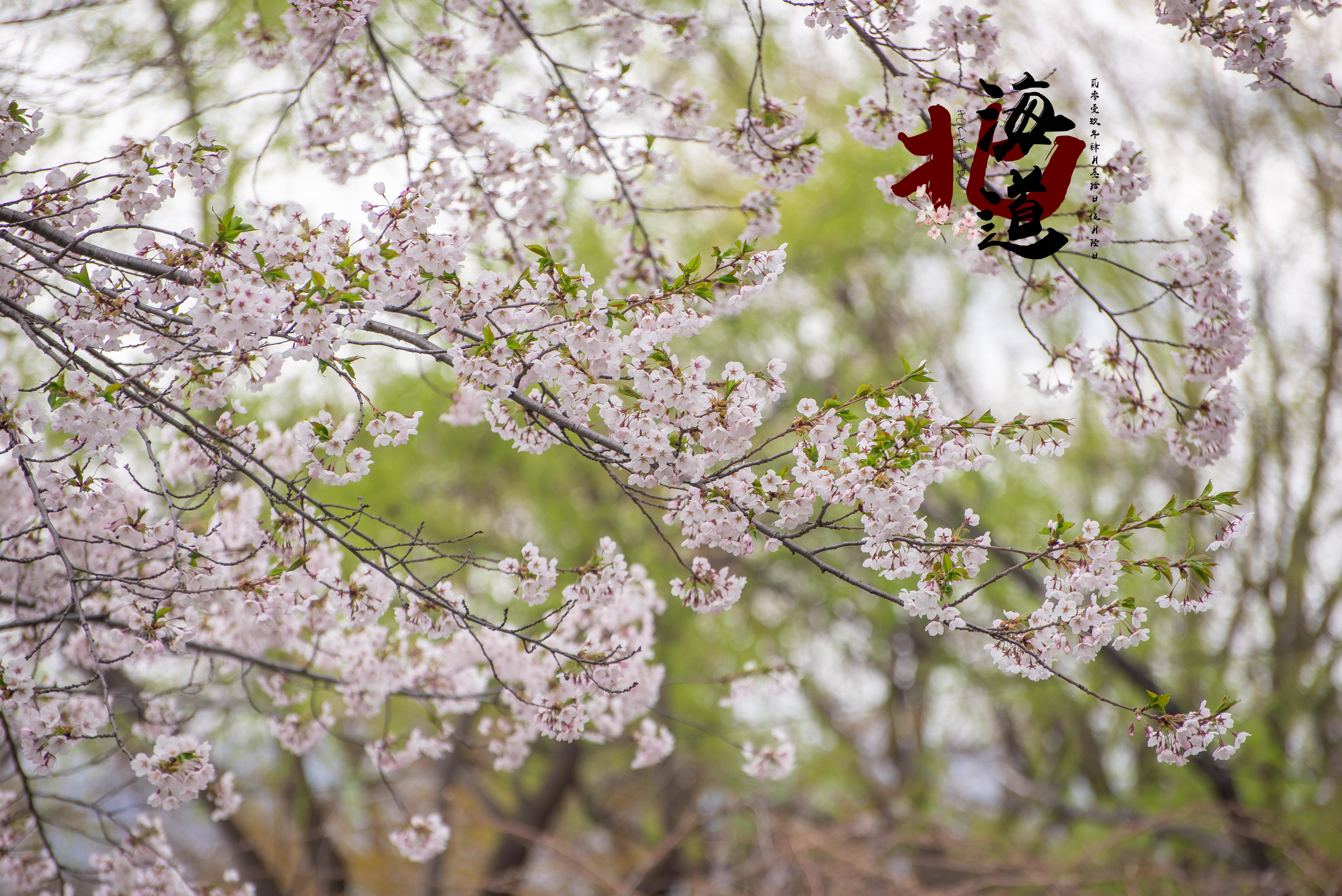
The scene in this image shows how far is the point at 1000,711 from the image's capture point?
8.40 meters

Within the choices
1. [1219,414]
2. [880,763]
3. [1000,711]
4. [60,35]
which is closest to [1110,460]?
[1000,711]

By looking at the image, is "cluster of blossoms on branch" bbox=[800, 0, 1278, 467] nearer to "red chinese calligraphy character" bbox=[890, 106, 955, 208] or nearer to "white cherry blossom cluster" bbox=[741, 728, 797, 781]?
"red chinese calligraphy character" bbox=[890, 106, 955, 208]

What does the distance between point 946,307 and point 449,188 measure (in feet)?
16.0

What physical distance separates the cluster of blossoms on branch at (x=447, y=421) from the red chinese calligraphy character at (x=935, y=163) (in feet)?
0.23

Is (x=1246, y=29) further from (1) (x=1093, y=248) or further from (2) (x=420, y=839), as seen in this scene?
(2) (x=420, y=839)

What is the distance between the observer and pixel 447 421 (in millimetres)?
2820

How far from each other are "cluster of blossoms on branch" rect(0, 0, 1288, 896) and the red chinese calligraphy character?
69 millimetres

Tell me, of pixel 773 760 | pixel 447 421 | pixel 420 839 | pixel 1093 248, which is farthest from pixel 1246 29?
pixel 420 839

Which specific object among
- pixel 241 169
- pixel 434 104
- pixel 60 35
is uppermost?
pixel 241 169

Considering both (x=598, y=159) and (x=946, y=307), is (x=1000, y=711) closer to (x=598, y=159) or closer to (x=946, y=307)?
(x=946, y=307)

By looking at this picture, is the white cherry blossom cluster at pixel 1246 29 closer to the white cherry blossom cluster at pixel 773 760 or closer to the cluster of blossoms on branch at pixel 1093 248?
the cluster of blossoms on branch at pixel 1093 248

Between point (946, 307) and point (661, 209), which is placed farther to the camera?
point (946, 307)

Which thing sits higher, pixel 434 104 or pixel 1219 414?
pixel 434 104

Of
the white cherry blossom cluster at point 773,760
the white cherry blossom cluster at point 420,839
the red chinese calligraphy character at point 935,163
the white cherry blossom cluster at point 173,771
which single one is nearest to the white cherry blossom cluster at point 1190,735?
the white cherry blossom cluster at point 773,760
